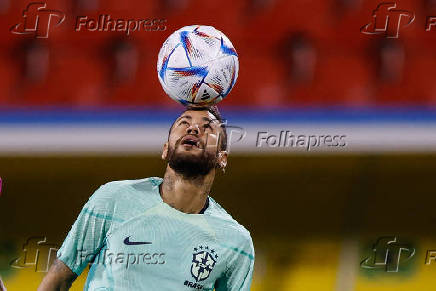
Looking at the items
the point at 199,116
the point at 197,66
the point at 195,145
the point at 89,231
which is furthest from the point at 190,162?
the point at 197,66

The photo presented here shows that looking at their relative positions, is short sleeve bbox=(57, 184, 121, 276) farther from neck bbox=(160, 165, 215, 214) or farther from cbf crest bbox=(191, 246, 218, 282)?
cbf crest bbox=(191, 246, 218, 282)

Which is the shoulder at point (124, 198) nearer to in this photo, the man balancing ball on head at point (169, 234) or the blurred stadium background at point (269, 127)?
the man balancing ball on head at point (169, 234)

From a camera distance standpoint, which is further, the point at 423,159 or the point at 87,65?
the point at 87,65

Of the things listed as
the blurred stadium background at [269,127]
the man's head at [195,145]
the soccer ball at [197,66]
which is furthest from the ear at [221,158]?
the blurred stadium background at [269,127]

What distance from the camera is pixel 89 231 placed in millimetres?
2523

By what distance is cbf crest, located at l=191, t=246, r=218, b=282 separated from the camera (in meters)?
2.55

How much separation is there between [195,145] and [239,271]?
504mm

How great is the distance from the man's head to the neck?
0.02 m

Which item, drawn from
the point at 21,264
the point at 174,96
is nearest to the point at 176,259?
the point at 174,96

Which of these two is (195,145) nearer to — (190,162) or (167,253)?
(190,162)

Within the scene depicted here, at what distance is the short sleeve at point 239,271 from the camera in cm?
259

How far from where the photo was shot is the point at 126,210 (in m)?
2.55

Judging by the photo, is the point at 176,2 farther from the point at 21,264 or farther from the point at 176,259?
the point at 176,259

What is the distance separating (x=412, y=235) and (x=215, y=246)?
1.75m
